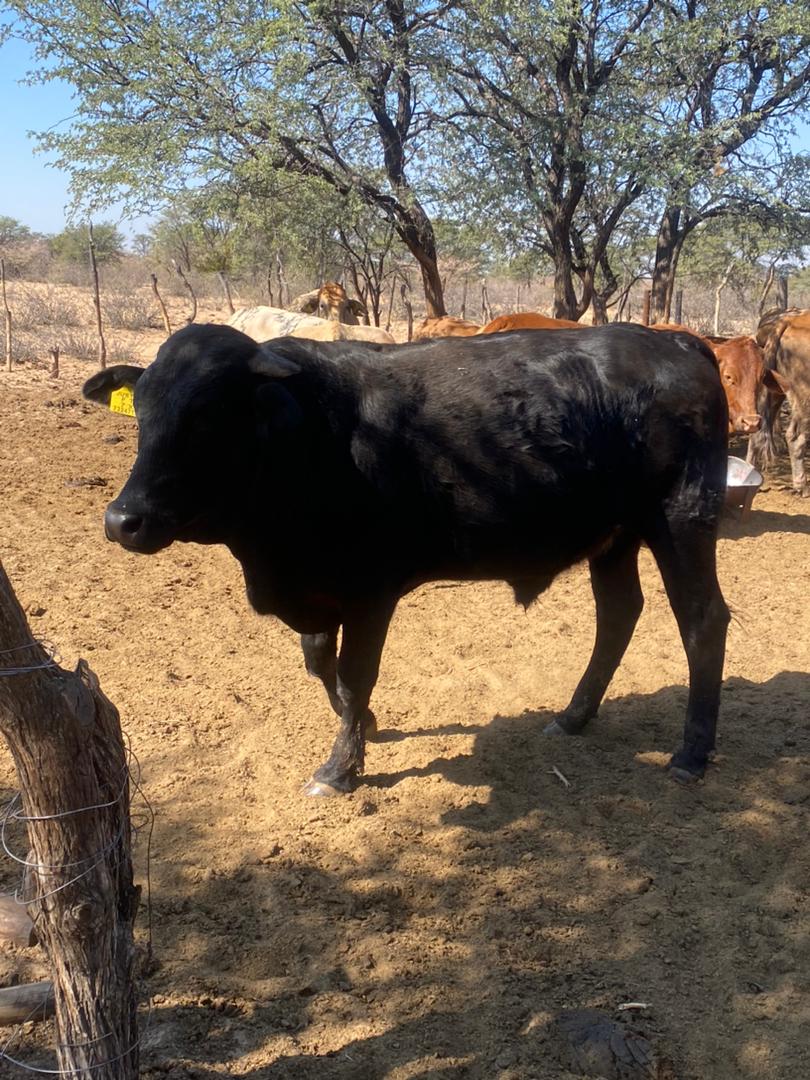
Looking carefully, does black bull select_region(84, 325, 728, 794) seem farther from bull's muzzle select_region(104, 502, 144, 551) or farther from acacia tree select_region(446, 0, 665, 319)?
acacia tree select_region(446, 0, 665, 319)

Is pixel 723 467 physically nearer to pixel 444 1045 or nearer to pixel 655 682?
pixel 655 682

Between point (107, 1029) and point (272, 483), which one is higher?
point (272, 483)

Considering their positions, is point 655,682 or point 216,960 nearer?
point 216,960

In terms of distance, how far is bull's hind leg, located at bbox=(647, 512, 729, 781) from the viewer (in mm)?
4215

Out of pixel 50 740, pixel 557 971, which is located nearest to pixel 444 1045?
pixel 557 971

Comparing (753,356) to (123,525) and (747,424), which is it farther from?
(123,525)

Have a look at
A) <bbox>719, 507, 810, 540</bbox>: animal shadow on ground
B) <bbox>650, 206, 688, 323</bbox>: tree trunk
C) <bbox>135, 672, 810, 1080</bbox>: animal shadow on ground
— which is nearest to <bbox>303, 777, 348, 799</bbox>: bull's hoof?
<bbox>135, 672, 810, 1080</bbox>: animal shadow on ground

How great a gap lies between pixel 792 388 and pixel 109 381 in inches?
374

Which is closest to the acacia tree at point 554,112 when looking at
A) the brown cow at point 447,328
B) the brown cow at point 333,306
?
the brown cow at point 447,328

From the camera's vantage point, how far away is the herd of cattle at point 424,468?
3.56m

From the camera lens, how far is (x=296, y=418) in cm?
358

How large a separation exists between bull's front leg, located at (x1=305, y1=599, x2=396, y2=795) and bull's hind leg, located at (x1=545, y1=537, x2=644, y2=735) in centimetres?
109

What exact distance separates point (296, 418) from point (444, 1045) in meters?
2.18

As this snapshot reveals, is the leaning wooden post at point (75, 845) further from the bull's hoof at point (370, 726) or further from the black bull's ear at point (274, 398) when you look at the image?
the bull's hoof at point (370, 726)
